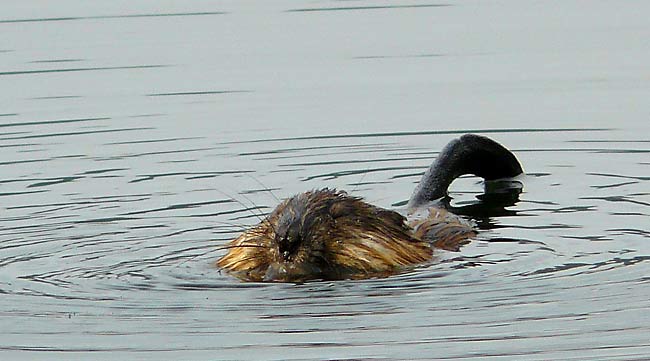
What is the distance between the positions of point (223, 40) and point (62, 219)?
33.3ft

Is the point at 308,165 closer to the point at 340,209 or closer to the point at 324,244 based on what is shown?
the point at 340,209

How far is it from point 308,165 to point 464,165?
1.58m

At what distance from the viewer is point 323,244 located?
1042 cm

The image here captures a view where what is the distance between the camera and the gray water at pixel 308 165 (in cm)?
948

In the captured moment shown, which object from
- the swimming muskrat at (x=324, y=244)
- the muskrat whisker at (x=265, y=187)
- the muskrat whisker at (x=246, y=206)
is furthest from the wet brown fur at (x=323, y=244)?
the muskrat whisker at (x=265, y=187)

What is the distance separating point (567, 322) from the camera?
941 centimetres

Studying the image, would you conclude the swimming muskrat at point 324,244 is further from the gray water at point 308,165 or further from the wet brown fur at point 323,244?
the gray water at point 308,165

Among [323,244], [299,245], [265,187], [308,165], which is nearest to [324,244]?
[323,244]

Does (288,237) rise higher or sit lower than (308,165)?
lower

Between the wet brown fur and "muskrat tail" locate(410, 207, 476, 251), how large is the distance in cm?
42

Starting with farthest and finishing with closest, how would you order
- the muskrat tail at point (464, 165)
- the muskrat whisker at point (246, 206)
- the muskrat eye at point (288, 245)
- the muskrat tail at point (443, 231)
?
the muskrat tail at point (464, 165), the muskrat whisker at point (246, 206), the muskrat tail at point (443, 231), the muskrat eye at point (288, 245)

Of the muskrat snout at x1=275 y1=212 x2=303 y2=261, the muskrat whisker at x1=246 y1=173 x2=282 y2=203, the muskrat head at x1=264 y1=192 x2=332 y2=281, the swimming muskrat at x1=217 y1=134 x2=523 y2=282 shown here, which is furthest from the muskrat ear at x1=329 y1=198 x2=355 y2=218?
the muskrat whisker at x1=246 y1=173 x2=282 y2=203

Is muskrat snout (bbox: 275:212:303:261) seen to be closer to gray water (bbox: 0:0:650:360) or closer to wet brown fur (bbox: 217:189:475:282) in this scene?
wet brown fur (bbox: 217:189:475:282)

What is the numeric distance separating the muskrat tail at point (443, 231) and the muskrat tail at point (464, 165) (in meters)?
0.87
